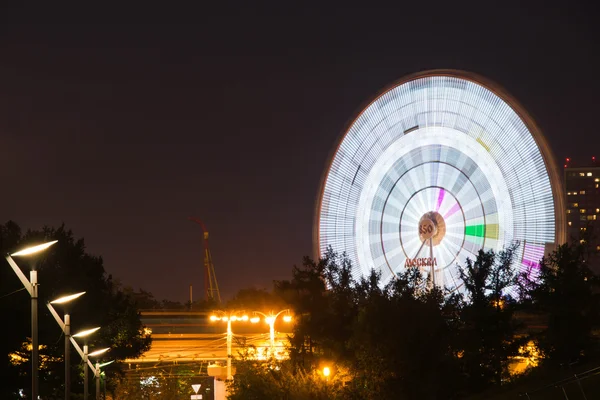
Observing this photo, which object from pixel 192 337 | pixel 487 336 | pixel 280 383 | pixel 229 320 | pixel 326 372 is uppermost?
pixel 192 337

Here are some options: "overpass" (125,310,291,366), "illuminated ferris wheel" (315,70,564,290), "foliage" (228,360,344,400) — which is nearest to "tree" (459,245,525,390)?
"illuminated ferris wheel" (315,70,564,290)

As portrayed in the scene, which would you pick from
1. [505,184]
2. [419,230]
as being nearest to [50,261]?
[419,230]

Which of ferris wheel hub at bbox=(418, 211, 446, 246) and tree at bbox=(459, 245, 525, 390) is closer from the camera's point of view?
tree at bbox=(459, 245, 525, 390)


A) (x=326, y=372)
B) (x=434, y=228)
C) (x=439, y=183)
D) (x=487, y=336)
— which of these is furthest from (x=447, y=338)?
(x=439, y=183)

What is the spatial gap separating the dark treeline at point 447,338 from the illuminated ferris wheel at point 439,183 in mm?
3496

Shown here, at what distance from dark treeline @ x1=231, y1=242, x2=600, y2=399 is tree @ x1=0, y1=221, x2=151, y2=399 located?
9.95 meters

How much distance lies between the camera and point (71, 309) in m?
57.6

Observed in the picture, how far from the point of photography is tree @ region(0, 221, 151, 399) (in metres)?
46.0

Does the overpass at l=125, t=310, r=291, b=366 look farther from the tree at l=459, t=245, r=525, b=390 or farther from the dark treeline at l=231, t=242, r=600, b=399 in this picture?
the tree at l=459, t=245, r=525, b=390

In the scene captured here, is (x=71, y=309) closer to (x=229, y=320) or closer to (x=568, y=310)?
(x=229, y=320)

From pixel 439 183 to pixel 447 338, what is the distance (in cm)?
1603

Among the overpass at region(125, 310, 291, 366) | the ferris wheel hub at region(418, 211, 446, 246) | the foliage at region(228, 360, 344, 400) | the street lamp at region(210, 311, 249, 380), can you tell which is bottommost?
the foliage at region(228, 360, 344, 400)

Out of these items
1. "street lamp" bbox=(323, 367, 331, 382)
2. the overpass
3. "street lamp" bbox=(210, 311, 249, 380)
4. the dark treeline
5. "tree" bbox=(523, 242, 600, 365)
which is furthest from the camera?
the overpass

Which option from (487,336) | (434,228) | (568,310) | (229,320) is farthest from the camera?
(229,320)
